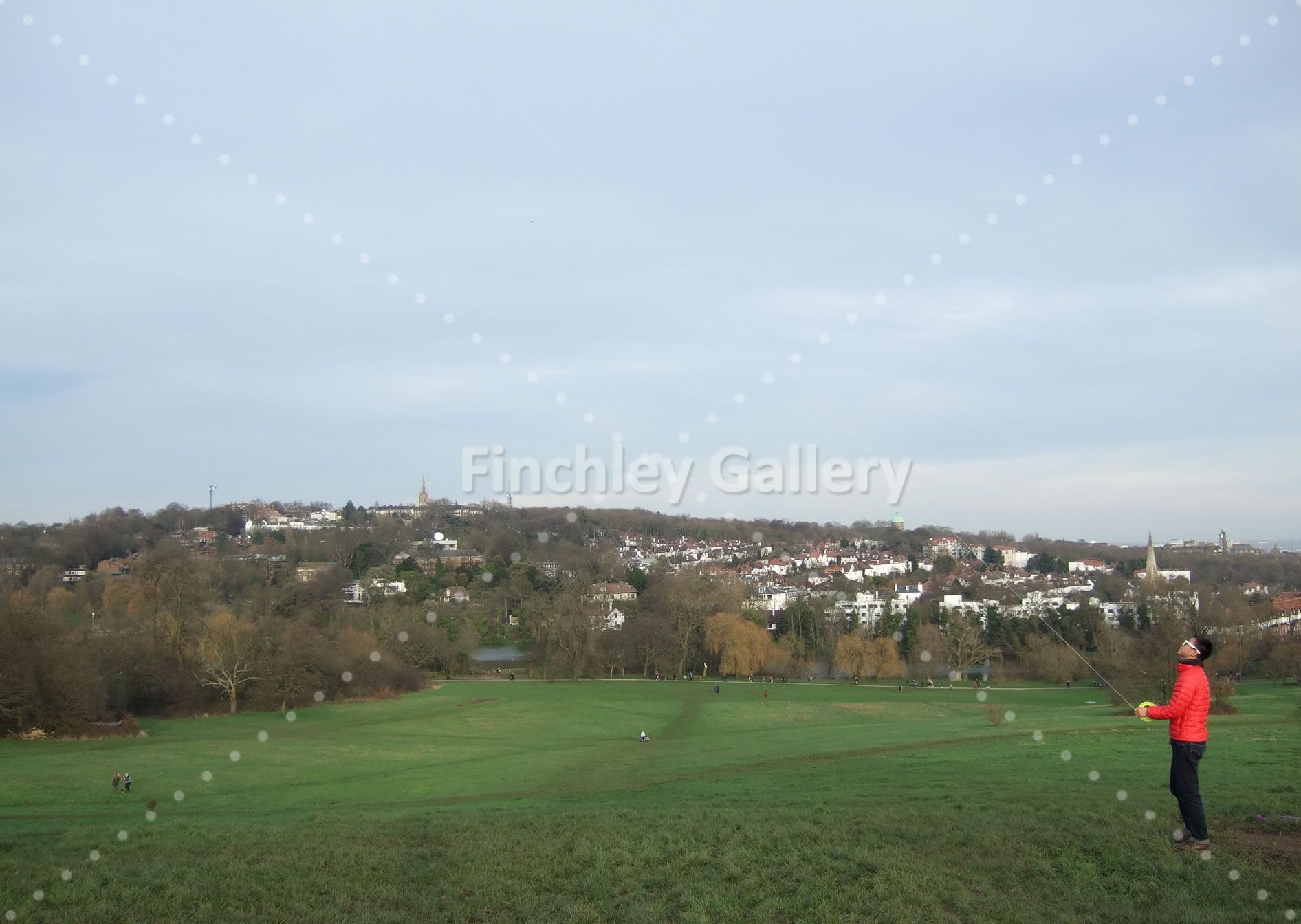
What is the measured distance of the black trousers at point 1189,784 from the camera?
30.3 feet

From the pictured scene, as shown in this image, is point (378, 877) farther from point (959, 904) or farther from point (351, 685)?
point (351, 685)

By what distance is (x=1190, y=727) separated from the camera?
30.2 ft

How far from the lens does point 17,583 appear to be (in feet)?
274

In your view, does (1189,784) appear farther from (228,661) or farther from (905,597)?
(905,597)

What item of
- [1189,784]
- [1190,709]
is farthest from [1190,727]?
[1189,784]

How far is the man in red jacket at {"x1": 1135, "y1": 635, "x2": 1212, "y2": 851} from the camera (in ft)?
30.2

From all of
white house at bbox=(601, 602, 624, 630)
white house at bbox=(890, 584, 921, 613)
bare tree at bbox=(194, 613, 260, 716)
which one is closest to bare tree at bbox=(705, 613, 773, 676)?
white house at bbox=(601, 602, 624, 630)

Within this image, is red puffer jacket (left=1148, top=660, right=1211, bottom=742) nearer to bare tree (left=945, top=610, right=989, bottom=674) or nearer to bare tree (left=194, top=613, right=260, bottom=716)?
bare tree (left=194, top=613, right=260, bottom=716)

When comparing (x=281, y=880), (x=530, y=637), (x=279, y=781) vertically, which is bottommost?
(x=530, y=637)

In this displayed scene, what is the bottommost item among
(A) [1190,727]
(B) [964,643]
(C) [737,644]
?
(C) [737,644]

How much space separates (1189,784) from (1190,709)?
36.4 inches

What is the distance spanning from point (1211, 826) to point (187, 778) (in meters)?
28.7

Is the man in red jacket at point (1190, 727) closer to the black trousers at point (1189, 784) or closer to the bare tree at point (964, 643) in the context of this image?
the black trousers at point (1189, 784)

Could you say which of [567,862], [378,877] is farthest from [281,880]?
[567,862]
